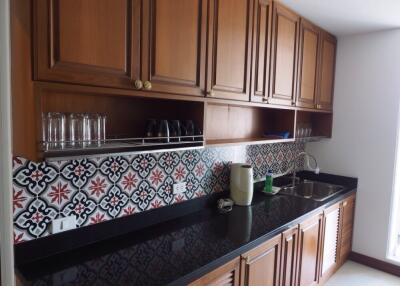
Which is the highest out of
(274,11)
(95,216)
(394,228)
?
(274,11)

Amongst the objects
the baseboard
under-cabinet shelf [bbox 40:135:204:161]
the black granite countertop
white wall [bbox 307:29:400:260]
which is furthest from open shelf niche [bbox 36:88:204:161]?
the baseboard

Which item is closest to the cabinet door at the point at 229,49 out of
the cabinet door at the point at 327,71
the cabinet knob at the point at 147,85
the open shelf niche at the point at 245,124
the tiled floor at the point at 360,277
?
the open shelf niche at the point at 245,124

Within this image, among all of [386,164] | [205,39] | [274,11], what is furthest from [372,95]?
[205,39]

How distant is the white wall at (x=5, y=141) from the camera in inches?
35.4

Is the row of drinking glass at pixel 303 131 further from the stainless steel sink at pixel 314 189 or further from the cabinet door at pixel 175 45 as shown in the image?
the cabinet door at pixel 175 45

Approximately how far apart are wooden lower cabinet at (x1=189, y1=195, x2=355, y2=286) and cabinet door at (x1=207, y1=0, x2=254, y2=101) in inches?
37.6

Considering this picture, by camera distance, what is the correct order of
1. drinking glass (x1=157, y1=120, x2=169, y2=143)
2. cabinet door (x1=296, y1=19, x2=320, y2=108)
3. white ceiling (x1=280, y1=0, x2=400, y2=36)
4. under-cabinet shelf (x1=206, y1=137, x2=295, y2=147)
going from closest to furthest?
drinking glass (x1=157, y1=120, x2=169, y2=143)
under-cabinet shelf (x1=206, y1=137, x2=295, y2=147)
white ceiling (x1=280, y1=0, x2=400, y2=36)
cabinet door (x1=296, y1=19, x2=320, y2=108)

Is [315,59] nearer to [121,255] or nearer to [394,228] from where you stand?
[394,228]

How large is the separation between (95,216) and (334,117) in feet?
8.79

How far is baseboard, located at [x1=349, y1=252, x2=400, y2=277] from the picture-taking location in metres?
2.86

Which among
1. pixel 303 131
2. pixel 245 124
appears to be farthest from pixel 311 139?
pixel 245 124

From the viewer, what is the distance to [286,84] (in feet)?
7.60

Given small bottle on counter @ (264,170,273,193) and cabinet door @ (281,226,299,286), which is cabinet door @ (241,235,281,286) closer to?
cabinet door @ (281,226,299,286)

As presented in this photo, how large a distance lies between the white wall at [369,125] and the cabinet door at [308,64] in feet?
1.74
